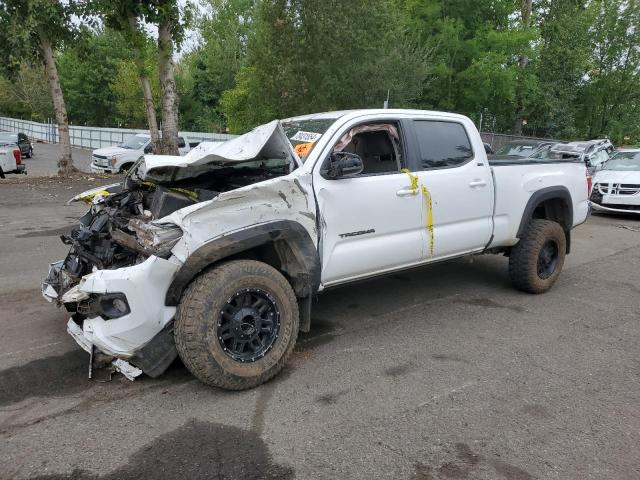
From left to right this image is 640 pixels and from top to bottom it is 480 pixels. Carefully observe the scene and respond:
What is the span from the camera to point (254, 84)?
1839 cm

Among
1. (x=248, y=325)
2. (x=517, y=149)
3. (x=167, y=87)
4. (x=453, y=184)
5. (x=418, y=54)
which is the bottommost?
(x=248, y=325)

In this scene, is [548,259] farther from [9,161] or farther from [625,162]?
[9,161]

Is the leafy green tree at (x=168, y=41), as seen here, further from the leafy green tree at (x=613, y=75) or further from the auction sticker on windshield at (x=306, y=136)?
the leafy green tree at (x=613, y=75)

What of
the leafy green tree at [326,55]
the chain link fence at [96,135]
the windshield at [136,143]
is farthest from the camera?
the chain link fence at [96,135]

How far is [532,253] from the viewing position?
5621 mm

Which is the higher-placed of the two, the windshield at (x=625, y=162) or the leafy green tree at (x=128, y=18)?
the leafy green tree at (x=128, y=18)

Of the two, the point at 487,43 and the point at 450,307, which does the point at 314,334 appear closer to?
the point at 450,307

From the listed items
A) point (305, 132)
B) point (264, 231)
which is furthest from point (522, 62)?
point (264, 231)

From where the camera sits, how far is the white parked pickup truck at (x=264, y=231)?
337 cm

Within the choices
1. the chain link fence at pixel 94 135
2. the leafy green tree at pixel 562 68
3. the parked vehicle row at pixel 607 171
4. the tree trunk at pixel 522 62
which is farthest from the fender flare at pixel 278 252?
the chain link fence at pixel 94 135

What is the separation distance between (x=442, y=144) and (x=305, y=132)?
1.39 metres

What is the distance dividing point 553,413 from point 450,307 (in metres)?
2.09

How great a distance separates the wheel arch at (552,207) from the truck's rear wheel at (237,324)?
3.15 m

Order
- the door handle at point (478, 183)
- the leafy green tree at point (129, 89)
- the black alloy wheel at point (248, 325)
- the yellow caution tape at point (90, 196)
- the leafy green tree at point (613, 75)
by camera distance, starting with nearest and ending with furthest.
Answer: the black alloy wheel at point (248, 325)
the yellow caution tape at point (90, 196)
the door handle at point (478, 183)
the leafy green tree at point (613, 75)
the leafy green tree at point (129, 89)
